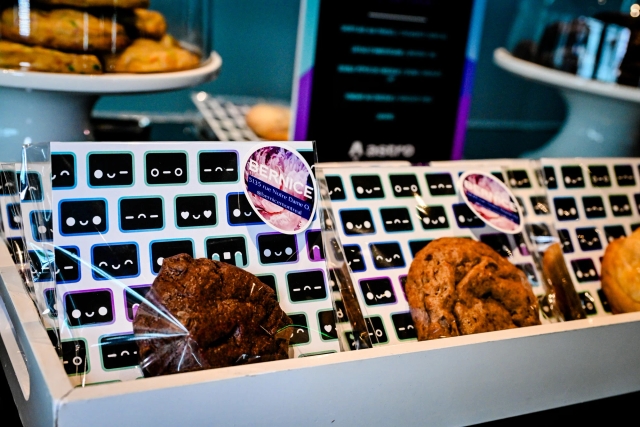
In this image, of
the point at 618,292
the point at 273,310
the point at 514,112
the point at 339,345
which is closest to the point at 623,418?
the point at 618,292

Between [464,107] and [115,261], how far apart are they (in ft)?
4.00

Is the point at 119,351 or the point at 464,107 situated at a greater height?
the point at 464,107

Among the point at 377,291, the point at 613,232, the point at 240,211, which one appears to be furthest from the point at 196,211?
the point at 613,232

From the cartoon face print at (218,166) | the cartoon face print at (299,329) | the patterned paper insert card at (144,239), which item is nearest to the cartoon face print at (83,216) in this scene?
the patterned paper insert card at (144,239)

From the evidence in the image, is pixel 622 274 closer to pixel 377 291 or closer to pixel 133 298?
pixel 377 291

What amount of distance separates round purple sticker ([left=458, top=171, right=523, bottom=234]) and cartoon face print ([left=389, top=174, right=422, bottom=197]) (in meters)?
0.07

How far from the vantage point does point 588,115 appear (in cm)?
160

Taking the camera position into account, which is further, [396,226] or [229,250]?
[396,226]

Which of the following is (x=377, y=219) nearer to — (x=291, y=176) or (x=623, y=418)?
(x=291, y=176)

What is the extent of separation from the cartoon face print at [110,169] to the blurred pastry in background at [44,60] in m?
0.39

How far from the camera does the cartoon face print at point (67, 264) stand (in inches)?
27.4

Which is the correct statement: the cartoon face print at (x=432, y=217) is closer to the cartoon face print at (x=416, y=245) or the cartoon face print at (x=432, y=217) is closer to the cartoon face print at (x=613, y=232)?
the cartoon face print at (x=416, y=245)

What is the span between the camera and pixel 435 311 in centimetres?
80

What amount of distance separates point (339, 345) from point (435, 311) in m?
0.14
